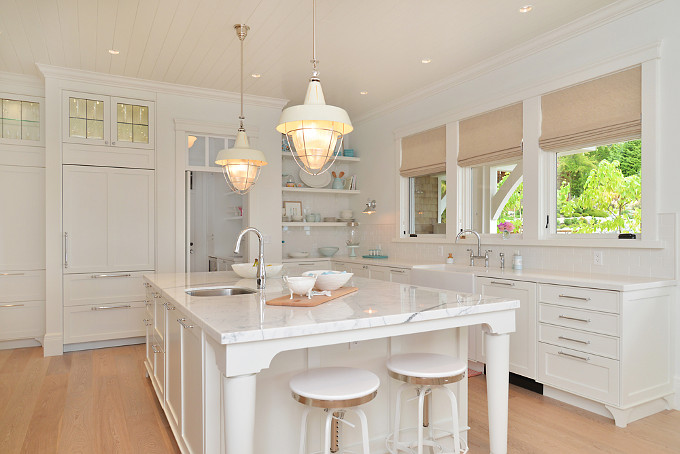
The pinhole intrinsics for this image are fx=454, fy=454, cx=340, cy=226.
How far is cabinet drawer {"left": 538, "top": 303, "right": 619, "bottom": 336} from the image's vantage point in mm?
2858

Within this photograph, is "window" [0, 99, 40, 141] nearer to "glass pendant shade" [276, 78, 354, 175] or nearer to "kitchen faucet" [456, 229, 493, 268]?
"glass pendant shade" [276, 78, 354, 175]

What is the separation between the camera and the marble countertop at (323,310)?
5.43ft

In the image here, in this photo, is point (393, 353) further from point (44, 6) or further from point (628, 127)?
point (44, 6)

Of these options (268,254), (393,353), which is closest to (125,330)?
(268,254)

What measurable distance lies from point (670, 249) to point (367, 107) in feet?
12.6

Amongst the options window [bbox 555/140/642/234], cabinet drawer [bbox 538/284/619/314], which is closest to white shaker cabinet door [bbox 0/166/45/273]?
cabinet drawer [bbox 538/284/619/314]

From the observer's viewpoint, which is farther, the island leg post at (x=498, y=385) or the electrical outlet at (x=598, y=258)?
the electrical outlet at (x=598, y=258)

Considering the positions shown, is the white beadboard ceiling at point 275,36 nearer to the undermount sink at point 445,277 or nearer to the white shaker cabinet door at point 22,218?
the white shaker cabinet door at point 22,218

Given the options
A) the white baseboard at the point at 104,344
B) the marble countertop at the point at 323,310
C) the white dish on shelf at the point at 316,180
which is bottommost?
the white baseboard at the point at 104,344

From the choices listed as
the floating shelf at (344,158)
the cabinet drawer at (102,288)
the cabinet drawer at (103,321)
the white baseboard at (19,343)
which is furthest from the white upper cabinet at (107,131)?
the white baseboard at (19,343)

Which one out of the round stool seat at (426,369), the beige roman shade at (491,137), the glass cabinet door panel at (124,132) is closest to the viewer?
the round stool seat at (426,369)

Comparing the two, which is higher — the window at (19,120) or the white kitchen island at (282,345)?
the window at (19,120)

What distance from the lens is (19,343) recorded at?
487 cm

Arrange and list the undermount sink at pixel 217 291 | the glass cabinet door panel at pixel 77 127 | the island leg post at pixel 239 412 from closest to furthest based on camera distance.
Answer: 1. the island leg post at pixel 239 412
2. the undermount sink at pixel 217 291
3. the glass cabinet door panel at pixel 77 127
